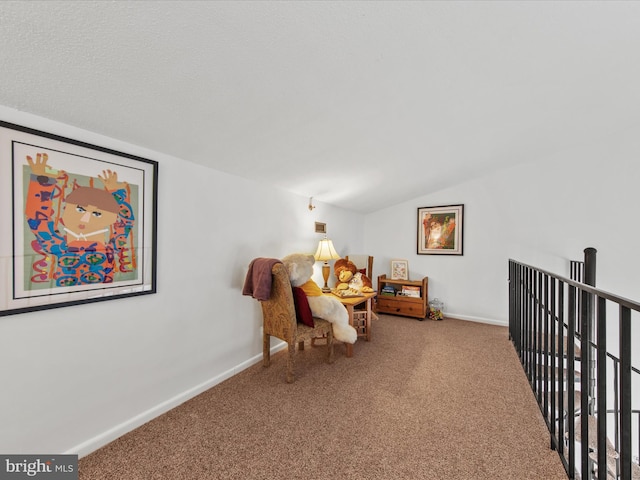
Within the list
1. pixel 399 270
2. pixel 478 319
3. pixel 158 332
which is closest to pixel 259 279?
pixel 158 332

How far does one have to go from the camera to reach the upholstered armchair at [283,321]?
90.1 inches

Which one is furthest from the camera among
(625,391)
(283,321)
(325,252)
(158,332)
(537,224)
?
(537,224)

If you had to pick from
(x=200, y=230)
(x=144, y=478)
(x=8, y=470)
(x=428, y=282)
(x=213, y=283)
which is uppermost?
(x=200, y=230)

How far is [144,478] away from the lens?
4.56 feet

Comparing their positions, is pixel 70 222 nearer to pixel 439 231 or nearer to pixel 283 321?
pixel 283 321

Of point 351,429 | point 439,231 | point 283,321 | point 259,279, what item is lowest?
point 351,429

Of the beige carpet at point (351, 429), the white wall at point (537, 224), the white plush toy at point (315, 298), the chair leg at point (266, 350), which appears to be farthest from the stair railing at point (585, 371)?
the chair leg at point (266, 350)

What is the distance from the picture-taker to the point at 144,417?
1.78 m

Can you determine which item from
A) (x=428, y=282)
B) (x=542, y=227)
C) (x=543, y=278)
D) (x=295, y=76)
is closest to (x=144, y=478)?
(x=295, y=76)

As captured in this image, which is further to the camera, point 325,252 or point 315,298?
point 325,252

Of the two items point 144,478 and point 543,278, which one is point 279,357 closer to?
point 144,478

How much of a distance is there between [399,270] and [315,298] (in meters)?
2.40

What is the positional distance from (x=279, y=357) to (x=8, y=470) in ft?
6.11

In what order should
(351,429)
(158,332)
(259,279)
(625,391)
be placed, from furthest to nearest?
(259,279) → (158,332) → (351,429) → (625,391)
